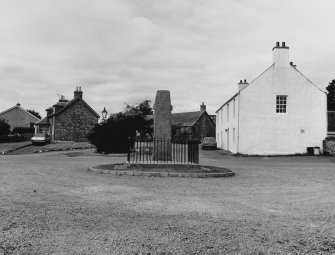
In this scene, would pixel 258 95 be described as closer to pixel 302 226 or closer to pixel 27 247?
pixel 302 226

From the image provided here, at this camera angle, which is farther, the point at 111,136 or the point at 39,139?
the point at 39,139

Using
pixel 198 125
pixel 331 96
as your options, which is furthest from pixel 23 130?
pixel 331 96

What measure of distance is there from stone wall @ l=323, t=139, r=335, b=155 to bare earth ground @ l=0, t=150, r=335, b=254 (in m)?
23.4

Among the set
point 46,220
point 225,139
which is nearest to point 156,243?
point 46,220

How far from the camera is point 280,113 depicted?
33.4 m

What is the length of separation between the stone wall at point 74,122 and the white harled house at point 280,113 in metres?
32.3

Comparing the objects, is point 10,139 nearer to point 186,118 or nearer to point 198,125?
point 198,125

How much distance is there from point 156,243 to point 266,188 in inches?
265

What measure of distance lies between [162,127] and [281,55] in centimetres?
2015

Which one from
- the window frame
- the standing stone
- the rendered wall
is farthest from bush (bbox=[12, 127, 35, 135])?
the standing stone

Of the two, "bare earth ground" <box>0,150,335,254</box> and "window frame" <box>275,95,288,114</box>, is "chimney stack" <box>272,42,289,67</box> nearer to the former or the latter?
"window frame" <box>275,95,288,114</box>

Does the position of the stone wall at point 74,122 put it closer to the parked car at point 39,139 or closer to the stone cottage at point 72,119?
the stone cottage at point 72,119

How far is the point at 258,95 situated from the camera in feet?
110

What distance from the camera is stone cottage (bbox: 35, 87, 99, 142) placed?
195 ft
